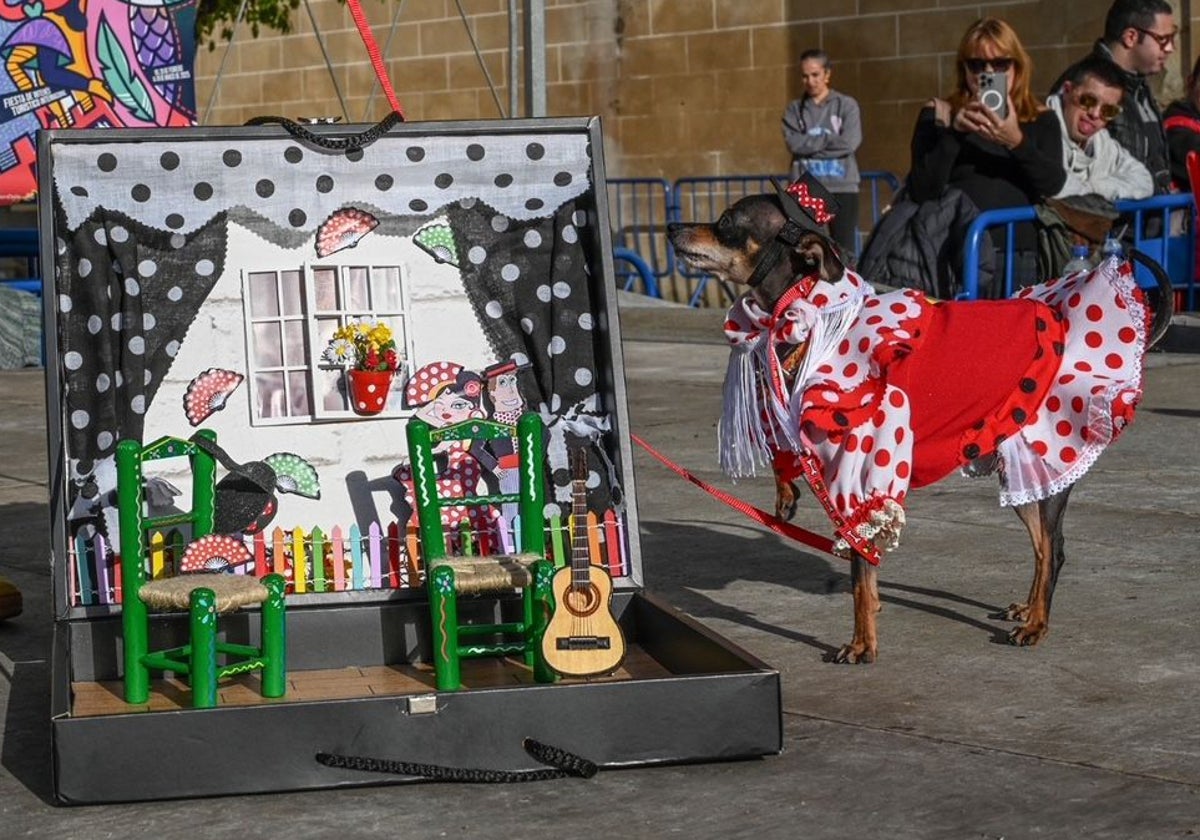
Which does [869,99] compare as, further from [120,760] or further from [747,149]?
[120,760]

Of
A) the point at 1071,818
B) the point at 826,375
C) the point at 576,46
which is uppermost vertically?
the point at 576,46

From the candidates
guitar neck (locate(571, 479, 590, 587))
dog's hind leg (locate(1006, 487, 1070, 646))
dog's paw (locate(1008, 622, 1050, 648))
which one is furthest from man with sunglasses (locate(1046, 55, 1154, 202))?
Result: guitar neck (locate(571, 479, 590, 587))

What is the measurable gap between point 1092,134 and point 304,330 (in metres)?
5.67

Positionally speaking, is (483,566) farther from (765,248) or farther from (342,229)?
(765,248)

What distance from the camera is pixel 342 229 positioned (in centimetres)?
569

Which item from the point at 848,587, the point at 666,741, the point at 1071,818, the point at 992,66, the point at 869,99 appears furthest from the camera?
the point at 869,99

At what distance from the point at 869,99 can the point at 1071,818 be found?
50.0 feet

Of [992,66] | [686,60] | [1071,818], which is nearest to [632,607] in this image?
[1071,818]

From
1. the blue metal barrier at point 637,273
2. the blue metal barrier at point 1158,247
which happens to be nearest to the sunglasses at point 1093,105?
the blue metal barrier at point 1158,247

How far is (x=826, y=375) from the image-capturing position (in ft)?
18.7

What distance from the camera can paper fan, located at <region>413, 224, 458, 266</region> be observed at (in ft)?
18.9

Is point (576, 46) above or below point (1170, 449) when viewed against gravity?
above

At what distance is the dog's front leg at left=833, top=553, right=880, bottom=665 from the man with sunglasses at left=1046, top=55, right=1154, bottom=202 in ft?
15.5

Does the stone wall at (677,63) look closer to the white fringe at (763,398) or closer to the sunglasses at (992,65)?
the sunglasses at (992,65)
